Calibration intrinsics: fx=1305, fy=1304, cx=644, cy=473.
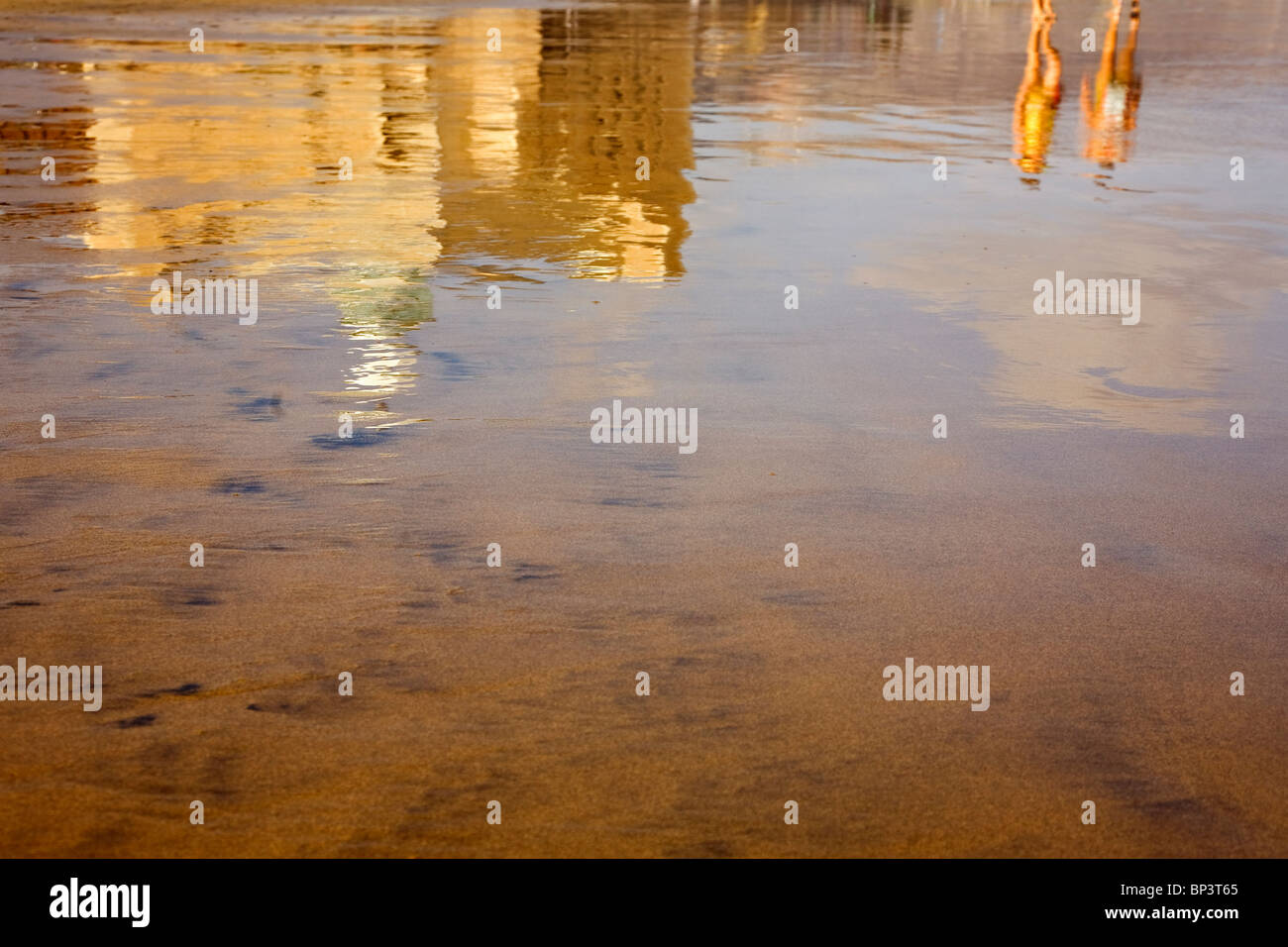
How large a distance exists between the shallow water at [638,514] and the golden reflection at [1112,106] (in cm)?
235

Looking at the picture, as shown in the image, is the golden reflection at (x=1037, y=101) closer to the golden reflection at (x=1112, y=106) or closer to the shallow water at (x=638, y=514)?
the golden reflection at (x=1112, y=106)

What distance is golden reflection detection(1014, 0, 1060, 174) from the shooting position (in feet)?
43.2

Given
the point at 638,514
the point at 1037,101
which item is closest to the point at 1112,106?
the point at 1037,101

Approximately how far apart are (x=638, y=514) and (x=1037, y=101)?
14.9 m

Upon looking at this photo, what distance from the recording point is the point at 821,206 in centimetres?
1020

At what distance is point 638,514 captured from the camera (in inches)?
183

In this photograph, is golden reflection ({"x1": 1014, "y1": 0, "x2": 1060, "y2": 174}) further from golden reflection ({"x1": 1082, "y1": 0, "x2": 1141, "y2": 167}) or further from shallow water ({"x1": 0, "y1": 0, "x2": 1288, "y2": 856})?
shallow water ({"x1": 0, "y1": 0, "x2": 1288, "y2": 856})

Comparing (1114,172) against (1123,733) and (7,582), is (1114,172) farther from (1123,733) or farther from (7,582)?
(7,582)

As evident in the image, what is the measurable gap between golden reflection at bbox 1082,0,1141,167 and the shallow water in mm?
2350

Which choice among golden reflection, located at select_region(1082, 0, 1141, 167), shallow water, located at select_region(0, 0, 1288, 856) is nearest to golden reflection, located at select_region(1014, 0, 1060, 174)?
golden reflection, located at select_region(1082, 0, 1141, 167)

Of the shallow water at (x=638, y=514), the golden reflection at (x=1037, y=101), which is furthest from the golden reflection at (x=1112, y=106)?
the shallow water at (x=638, y=514)

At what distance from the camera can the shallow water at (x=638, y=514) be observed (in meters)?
3.18

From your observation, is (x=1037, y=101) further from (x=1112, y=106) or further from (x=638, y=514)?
(x=638, y=514)
